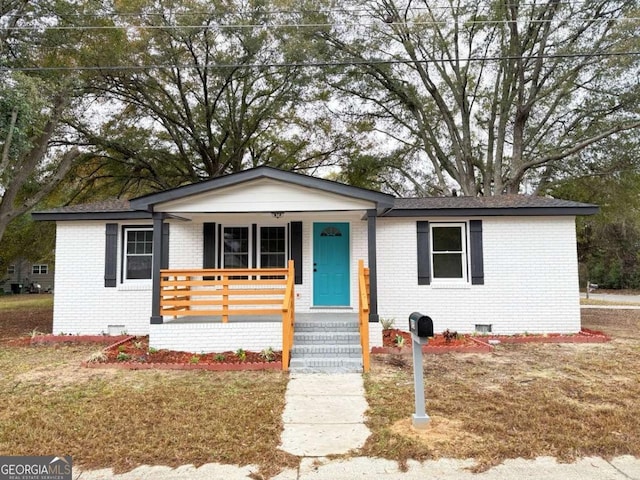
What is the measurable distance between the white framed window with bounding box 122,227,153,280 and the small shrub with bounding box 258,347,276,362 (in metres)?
4.09

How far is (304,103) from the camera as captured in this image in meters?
17.0

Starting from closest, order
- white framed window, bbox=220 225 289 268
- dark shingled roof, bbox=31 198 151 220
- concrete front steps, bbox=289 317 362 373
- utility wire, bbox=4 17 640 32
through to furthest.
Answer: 1. concrete front steps, bbox=289 317 362 373
2. dark shingled roof, bbox=31 198 151 220
3. white framed window, bbox=220 225 289 268
4. utility wire, bbox=4 17 640 32

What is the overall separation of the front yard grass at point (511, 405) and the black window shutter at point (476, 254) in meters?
1.99

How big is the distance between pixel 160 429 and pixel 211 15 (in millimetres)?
13772

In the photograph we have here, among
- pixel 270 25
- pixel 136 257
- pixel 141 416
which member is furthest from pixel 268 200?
pixel 270 25

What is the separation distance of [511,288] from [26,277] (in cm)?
3951

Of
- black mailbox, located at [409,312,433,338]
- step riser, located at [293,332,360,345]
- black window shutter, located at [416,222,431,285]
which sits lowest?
step riser, located at [293,332,360,345]

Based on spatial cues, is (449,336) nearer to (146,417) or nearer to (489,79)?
(146,417)

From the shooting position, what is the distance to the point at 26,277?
34.6 meters

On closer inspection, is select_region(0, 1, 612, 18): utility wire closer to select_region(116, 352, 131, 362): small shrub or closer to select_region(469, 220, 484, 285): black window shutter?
select_region(469, 220, 484, 285): black window shutter

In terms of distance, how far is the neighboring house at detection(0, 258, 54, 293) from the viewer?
107 ft

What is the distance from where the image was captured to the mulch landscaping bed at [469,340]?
24.1 feet

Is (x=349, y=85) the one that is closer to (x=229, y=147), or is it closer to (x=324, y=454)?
(x=229, y=147)

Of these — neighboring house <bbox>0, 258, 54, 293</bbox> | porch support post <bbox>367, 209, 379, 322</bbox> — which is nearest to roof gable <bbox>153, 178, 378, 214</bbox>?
porch support post <bbox>367, 209, 379, 322</bbox>
